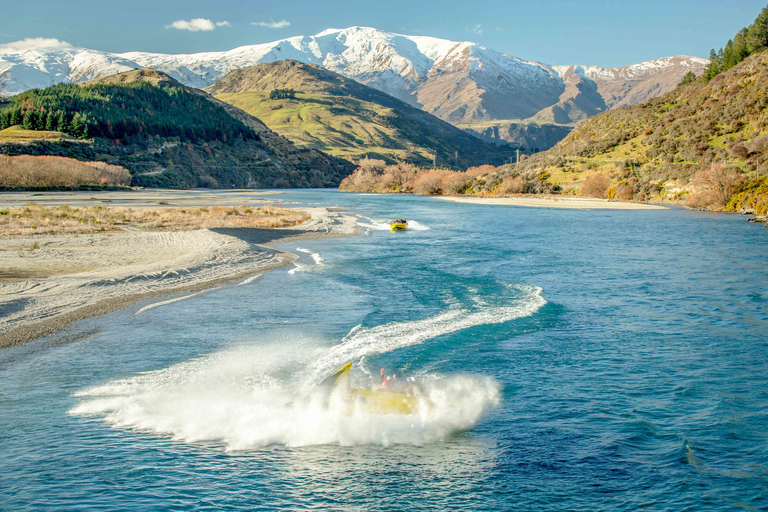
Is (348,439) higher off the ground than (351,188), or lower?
lower

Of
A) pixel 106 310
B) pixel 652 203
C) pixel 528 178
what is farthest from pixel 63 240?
pixel 528 178

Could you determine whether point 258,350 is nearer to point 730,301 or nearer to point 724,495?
point 724,495

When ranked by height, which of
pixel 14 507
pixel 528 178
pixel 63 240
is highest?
pixel 528 178

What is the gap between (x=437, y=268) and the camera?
33.1 metres

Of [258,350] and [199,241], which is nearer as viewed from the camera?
[258,350]

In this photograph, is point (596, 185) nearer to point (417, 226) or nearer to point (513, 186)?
point (513, 186)

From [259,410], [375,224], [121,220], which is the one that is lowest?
[259,410]

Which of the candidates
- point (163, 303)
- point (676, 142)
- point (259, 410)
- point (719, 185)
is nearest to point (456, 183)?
point (676, 142)

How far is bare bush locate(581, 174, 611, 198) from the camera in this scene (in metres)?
100

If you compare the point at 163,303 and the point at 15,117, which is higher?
the point at 15,117

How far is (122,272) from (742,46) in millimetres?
122624

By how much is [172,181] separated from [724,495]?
174m

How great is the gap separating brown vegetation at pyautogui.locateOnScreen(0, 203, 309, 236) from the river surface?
2802cm

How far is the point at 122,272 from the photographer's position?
27594 millimetres
